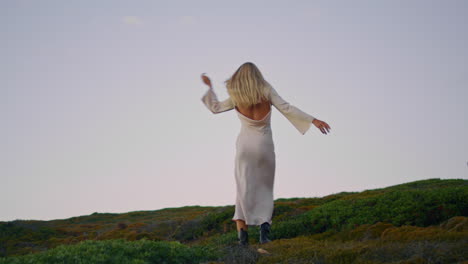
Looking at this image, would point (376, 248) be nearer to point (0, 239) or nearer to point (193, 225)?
point (193, 225)

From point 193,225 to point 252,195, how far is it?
38.7 ft

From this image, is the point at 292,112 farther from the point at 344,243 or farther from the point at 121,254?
the point at 121,254

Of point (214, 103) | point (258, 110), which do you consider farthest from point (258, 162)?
point (214, 103)

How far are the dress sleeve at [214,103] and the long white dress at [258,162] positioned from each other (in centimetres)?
47

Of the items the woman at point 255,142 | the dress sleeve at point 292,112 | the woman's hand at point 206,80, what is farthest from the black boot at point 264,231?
the woman's hand at point 206,80

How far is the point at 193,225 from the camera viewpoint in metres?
21.0

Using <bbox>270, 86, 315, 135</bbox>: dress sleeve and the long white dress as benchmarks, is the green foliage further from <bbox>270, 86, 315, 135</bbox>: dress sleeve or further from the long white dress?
<bbox>270, 86, 315, 135</bbox>: dress sleeve

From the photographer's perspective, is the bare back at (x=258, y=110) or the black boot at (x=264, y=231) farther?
the black boot at (x=264, y=231)

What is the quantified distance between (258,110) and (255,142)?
0.71 m

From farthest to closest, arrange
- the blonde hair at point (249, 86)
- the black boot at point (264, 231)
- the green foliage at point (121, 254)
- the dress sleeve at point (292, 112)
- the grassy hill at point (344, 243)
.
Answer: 1. the black boot at point (264, 231)
2. the blonde hair at point (249, 86)
3. the dress sleeve at point (292, 112)
4. the green foliage at point (121, 254)
5. the grassy hill at point (344, 243)

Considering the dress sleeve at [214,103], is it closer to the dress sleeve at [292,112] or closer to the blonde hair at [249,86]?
the blonde hair at [249,86]

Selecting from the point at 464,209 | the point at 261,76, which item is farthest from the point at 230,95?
the point at 464,209

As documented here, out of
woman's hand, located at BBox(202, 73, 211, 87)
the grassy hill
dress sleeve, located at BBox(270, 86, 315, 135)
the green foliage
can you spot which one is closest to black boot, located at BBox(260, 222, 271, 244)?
the grassy hill

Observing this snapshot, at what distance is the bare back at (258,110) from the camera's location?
977cm
